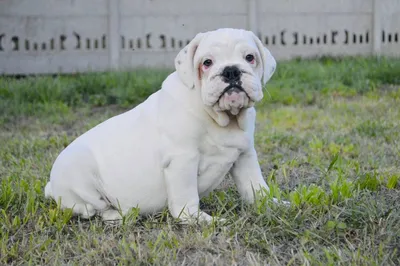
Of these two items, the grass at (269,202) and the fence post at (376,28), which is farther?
the fence post at (376,28)

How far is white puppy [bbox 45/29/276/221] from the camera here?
2877 mm

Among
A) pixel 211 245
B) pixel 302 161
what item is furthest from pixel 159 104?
pixel 302 161

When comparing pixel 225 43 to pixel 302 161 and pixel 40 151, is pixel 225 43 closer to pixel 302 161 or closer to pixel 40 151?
pixel 302 161

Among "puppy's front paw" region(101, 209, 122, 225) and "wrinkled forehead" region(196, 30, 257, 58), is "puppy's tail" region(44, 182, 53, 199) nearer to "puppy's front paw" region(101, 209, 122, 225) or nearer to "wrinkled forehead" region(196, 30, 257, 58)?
"puppy's front paw" region(101, 209, 122, 225)

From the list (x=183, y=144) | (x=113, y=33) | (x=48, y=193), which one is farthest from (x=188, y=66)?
(x=113, y=33)

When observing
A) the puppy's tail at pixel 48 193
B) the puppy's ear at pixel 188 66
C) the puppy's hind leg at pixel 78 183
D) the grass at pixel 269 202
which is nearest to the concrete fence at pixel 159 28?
the grass at pixel 269 202

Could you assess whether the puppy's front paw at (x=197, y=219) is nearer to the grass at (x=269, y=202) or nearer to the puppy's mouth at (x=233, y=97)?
the grass at (x=269, y=202)

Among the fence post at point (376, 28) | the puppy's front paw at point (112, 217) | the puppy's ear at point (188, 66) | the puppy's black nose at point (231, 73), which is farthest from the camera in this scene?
the fence post at point (376, 28)

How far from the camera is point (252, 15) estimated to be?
9.90 metres

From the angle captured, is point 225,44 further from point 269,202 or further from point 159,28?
point 159,28

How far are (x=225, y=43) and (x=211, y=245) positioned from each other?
84 cm

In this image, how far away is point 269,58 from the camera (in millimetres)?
3000

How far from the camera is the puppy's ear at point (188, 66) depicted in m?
2.93

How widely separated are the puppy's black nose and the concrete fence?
6.80 m
